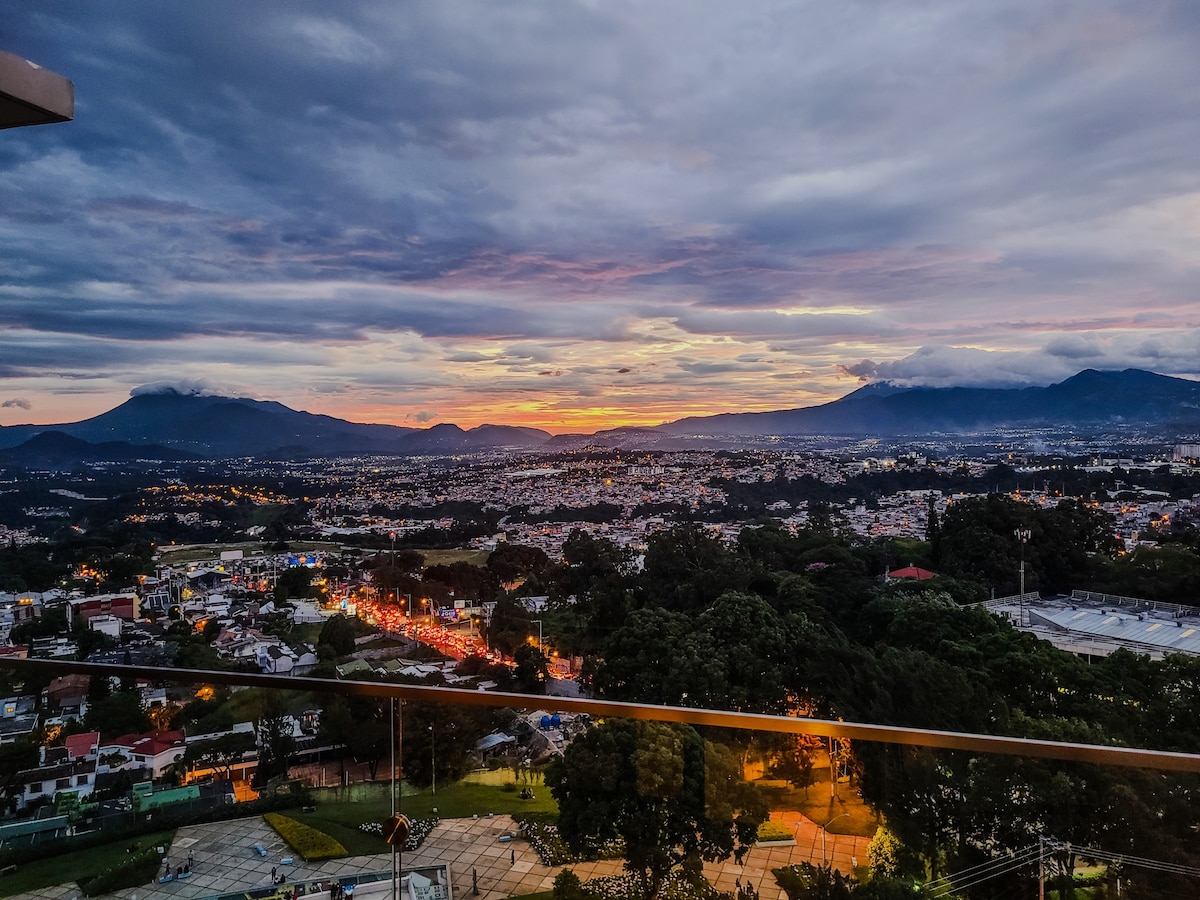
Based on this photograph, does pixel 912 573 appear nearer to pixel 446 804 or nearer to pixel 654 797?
pixel 654 797

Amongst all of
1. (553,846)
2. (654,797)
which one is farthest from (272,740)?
(654,797)

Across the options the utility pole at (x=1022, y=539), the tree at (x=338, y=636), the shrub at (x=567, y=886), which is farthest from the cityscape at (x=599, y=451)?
the tree at (x=338, y=636)

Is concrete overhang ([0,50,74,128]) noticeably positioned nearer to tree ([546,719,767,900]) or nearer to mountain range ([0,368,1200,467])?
tree ([546,719,767,900])

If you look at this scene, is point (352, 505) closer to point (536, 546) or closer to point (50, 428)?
point (536, 546)

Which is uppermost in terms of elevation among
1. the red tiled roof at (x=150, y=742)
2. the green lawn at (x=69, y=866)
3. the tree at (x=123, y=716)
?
the tree at (x=123, y=716)

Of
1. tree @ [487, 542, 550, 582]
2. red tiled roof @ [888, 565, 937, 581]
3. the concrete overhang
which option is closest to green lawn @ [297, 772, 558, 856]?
the concrete overhang

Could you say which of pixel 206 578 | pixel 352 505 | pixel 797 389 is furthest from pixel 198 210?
pixel 797 389

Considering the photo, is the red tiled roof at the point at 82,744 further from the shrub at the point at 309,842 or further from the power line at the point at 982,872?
the power line at the point at 982,872
